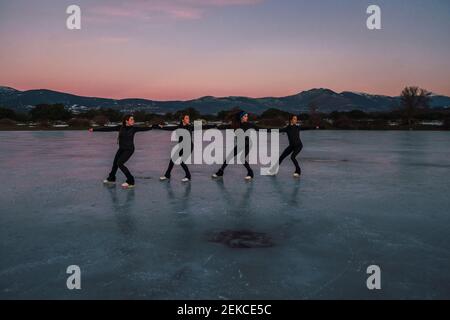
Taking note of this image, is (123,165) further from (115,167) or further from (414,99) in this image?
(414,99)

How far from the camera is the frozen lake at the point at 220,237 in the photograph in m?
3.61

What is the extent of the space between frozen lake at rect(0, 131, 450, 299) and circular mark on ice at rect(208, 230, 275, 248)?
0.06 metres

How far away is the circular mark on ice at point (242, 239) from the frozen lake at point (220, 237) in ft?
0.21

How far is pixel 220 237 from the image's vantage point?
5176 mm

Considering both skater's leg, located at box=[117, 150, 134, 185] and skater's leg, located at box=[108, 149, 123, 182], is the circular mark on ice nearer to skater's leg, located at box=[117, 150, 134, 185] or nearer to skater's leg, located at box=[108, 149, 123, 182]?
skater's leg, located at box=[117, 150, 134, 185]

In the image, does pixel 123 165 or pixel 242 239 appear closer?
pixel 242 239

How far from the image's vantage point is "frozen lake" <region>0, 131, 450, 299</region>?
11.8ft

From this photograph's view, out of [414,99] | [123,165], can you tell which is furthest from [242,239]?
[414,99]

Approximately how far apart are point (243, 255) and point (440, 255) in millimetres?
2394

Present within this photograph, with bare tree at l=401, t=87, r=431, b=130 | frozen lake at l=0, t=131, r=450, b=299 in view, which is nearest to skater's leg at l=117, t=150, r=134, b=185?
frozen lake at l=0, t=131, r=450, b=299

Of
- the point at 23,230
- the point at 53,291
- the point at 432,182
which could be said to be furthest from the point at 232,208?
the point at 432,182

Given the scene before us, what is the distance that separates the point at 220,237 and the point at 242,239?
1.04 ft

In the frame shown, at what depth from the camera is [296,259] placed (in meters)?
4.35

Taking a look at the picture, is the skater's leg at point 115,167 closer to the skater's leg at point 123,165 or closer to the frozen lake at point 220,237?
the skater's leg at point 123,165
